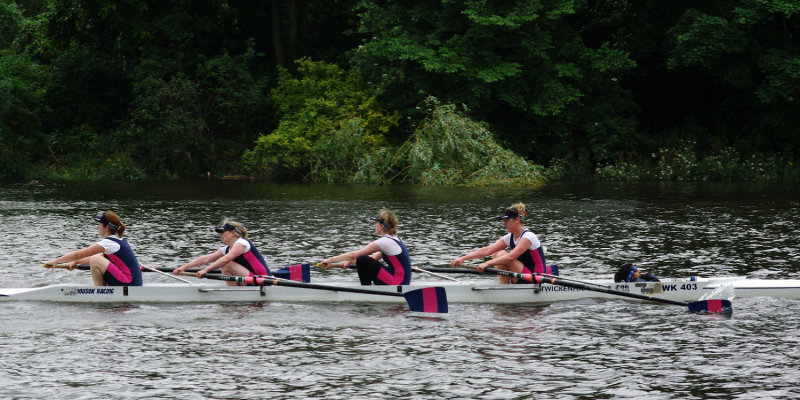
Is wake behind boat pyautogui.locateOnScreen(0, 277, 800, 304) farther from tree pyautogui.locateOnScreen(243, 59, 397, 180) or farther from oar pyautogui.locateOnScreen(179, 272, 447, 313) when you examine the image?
tree pyautogui.locateOnScreen(243, 59, 397, 180)

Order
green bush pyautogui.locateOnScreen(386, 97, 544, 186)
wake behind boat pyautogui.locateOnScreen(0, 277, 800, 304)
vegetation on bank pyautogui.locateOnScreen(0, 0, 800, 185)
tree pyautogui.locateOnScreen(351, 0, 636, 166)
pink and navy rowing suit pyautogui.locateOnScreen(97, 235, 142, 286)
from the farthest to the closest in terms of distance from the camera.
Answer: tree pyautogui.locateOnScreen(351, 0, 636, 166) → vegetation on bank pyautogui.locateOnScreen(0, 0, 800, 185) → green bush pyautogui.locateOnScreen(386, 97, 544, 186) → wake behind boat pyautogui.locateOnScreen(0, 277, 800, 304) → pink and navy rowing suit pyautogui.locateOnScreen(97, 235, 142, 286)

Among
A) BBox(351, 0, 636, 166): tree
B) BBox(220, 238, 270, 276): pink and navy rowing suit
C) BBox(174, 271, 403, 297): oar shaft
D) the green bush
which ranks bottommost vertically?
BBox(174, 271, 403, 297): oar shaft

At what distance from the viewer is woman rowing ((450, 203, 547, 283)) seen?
53.9 ft

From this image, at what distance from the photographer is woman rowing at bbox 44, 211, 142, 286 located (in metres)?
15.9

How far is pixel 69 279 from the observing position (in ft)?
65.4

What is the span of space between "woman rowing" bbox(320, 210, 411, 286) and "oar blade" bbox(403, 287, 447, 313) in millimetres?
897

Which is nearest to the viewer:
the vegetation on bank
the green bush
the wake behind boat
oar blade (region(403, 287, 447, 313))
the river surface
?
the river surface

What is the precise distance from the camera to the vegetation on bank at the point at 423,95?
4509 centimetres

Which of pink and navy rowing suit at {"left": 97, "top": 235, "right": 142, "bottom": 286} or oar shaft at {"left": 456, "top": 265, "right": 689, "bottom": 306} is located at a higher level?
pink and navy rowing suit at {"left": 97, "top": 235, "right": 142, "bottom": 286}

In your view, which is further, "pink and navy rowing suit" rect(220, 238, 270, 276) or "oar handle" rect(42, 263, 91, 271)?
"pink and navy rowing suit" rect(220, 238, 270, 276)

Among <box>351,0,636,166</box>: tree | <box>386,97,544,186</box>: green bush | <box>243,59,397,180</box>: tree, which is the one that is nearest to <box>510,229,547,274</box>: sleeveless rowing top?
<box>386,97,544,186</box>: green bush

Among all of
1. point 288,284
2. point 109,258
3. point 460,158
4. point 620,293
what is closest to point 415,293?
point 288,284

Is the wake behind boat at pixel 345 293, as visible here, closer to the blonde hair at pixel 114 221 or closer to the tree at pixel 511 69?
the blonde hair at pixel 114 221

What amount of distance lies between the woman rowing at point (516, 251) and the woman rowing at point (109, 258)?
5.70m
